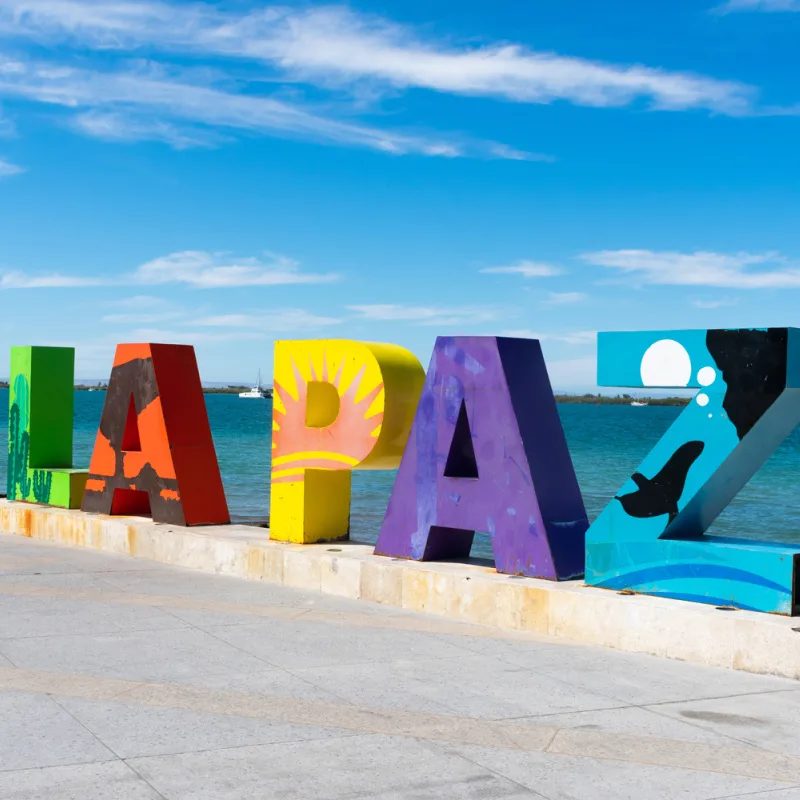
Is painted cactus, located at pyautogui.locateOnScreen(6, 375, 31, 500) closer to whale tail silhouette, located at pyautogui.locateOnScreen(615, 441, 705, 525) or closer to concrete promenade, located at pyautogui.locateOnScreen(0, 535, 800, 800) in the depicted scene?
concrete promenade, located at pyautogui.locateOnScreen(0, 535, 800, 800)

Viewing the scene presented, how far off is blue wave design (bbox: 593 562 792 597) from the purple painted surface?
2.05 feet

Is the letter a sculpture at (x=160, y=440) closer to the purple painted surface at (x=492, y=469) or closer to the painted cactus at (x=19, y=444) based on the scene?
the painted cactus at (x=19, y=444)

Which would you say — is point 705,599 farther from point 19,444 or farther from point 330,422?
point 19,444

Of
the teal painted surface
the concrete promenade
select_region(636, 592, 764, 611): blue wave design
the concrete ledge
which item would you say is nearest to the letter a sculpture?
the concrete ledge

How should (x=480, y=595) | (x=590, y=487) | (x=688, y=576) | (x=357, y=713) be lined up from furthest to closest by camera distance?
(x=590, y=487), (x=480, y=595), (x=688, y=576), (x=357, y=713)

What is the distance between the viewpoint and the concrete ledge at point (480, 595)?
7523 millimetres

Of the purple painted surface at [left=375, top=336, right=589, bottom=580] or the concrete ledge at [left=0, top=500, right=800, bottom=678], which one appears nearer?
the concrete ledge at [left=0, top=500, right=800, bottom=678]

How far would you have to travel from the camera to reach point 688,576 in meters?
8.37

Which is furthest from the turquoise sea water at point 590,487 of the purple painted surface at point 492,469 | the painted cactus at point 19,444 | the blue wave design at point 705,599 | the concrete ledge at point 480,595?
the blue wave design at point 705,599

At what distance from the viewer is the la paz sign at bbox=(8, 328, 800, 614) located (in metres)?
8.27

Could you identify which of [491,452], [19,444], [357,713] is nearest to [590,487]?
[19,444]

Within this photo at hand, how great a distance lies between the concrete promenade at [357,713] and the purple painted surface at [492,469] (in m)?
0.97

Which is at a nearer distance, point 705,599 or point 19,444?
point 705,599

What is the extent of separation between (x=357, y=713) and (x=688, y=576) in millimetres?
3226
